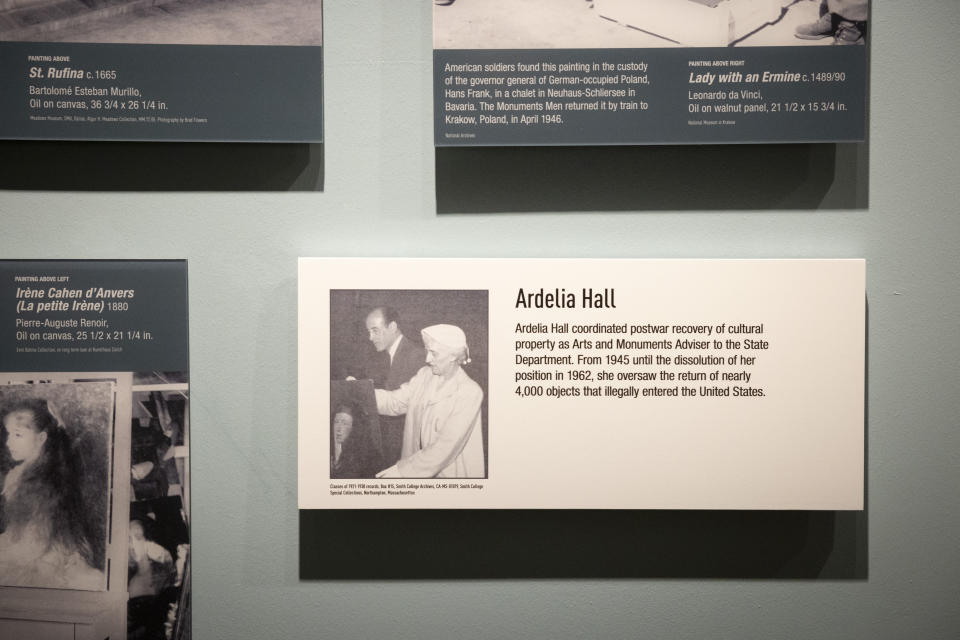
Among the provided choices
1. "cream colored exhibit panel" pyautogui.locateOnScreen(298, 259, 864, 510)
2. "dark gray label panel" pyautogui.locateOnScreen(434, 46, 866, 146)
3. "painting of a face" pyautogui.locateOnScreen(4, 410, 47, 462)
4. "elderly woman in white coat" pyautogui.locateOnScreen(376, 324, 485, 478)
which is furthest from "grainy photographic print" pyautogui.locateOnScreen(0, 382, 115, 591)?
"dark gray label panel" pyautogui.locateOnScreen(434, 46, 866, 146)

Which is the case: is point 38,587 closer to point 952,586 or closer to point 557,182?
point 557,182

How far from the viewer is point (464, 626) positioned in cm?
115

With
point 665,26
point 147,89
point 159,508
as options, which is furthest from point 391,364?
point 665,26

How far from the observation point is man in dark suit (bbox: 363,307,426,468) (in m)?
1.08

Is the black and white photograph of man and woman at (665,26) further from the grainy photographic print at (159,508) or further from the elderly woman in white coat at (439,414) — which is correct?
the grainy photographic print at (159,508)

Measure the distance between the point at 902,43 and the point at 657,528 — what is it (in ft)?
3.04

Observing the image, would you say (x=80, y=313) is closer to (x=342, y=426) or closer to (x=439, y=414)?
(x=342, y=426)

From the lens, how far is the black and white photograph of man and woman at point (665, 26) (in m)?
1.06

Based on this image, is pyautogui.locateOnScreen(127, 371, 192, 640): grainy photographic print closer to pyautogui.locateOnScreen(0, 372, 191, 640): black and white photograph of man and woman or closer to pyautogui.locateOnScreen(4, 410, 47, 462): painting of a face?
pyautogui.locateOnScreen(0, 372, 191, 640): black and white photograph of man and woman

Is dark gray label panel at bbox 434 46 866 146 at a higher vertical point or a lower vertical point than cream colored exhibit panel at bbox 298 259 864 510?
higher

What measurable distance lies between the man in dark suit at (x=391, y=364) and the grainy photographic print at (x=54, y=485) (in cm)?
46

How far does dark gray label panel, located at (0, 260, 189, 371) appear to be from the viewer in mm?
1110

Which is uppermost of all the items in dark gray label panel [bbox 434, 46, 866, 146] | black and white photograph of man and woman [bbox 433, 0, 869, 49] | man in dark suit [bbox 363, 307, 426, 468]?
black and white photograph of man and woman [bbox 433, 0, 869, 49]

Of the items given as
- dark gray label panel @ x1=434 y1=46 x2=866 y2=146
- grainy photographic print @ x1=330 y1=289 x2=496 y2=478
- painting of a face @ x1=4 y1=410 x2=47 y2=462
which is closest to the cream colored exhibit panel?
grainy photographic print @ x1=330 y1=289 x2=496 y2=478
